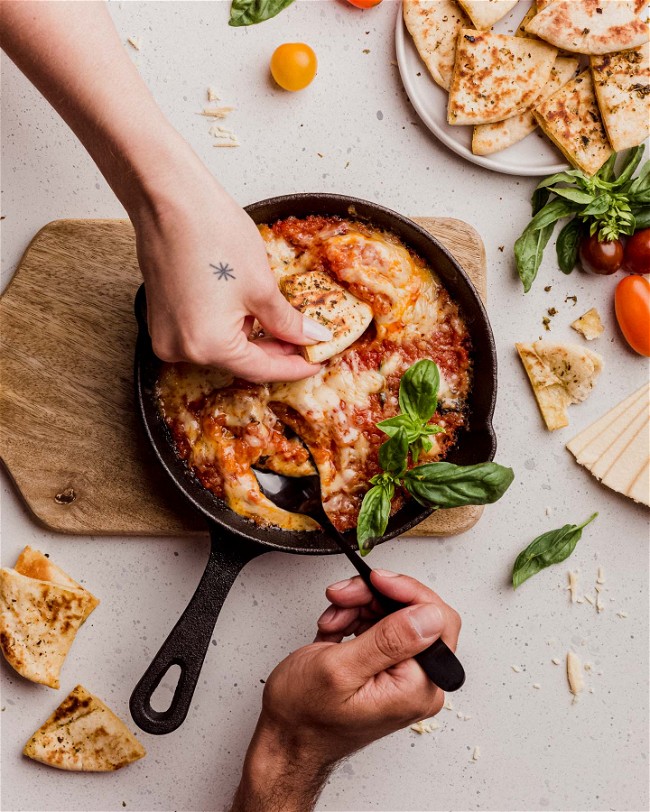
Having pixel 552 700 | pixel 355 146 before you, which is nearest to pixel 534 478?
pixel 552 700

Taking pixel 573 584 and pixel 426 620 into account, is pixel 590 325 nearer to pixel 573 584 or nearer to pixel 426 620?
pixel 573 584

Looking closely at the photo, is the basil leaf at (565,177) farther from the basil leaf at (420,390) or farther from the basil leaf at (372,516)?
the basil leaf at (372,516)

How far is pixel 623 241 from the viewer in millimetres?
3041

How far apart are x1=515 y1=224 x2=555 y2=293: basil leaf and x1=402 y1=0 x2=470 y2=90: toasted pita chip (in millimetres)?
646

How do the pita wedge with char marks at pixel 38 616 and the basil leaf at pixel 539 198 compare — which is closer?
the pita wedge with char marks at pixel 38 616

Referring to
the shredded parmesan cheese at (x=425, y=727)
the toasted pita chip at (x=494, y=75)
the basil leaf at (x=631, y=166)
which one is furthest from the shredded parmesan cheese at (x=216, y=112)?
the shredded parmesan cheese at (x=425, y=727)

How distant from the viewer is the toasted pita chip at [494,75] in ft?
9.55

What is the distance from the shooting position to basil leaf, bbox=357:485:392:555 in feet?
8.07

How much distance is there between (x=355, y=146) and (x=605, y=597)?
204 centimetres

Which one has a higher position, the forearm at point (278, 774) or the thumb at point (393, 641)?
the thumb at point (393, 641)

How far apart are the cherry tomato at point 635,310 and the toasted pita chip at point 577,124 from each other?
46 cm

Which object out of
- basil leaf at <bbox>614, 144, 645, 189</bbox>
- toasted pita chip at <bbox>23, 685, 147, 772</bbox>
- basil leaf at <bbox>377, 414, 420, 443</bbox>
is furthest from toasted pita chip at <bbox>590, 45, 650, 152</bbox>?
toasted pita chip at <bbox>23, 685, 147, 772</bbox>

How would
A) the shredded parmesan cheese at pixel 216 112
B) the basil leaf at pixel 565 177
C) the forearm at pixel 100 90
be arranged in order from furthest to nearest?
1. the shredded parmesan cheese at pixel 216 112
2. the basil leaf at pixel 565 177
3. the forearm at pixel 100 90

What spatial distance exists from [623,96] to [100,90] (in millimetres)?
1937
